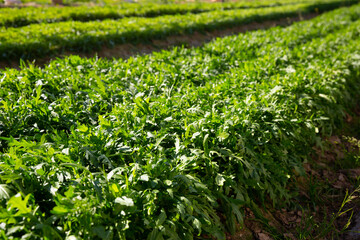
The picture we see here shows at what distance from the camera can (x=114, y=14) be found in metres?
12.7

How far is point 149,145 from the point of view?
2.83m

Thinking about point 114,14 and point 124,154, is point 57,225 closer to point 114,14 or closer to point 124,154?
point 124,154

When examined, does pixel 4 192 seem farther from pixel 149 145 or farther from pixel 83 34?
pixel 83 34

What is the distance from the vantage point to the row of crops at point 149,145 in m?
2.09

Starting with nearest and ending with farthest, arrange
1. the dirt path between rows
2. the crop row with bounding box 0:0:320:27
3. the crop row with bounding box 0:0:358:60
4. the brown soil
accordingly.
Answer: the brown soil → the crop row with bounding box 0:0:358:60 → the dirt path between rows → the crop row with bounding box 0:0:320:27

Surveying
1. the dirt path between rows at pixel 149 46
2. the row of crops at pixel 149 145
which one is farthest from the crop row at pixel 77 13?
the row of crops at pixel 149 145

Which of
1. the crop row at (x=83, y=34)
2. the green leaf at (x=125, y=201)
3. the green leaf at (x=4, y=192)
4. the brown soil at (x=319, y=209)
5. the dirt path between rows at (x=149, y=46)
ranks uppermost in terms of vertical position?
the green leaf at (x=4, y=192)

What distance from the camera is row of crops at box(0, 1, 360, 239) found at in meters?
2.09

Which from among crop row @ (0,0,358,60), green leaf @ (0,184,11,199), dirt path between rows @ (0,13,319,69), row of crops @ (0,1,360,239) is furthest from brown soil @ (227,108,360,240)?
crop row @ (0,0,358,60)

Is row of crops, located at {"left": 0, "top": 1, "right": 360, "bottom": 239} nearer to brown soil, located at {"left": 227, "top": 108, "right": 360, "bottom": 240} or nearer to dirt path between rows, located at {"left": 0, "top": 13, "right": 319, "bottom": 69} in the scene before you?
brown soil, located at {"left": 227, "top": 108, "right": 360, "bottom": 240}

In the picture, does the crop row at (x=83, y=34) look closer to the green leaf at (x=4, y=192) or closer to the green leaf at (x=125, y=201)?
the green leaf at (x=4, y=192)

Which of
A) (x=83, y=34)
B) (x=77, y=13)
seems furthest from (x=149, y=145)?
(x=77, y=13)

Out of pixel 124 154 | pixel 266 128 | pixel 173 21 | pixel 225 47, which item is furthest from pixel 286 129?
pixel 173 21

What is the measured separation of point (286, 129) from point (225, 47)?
4.12 m
